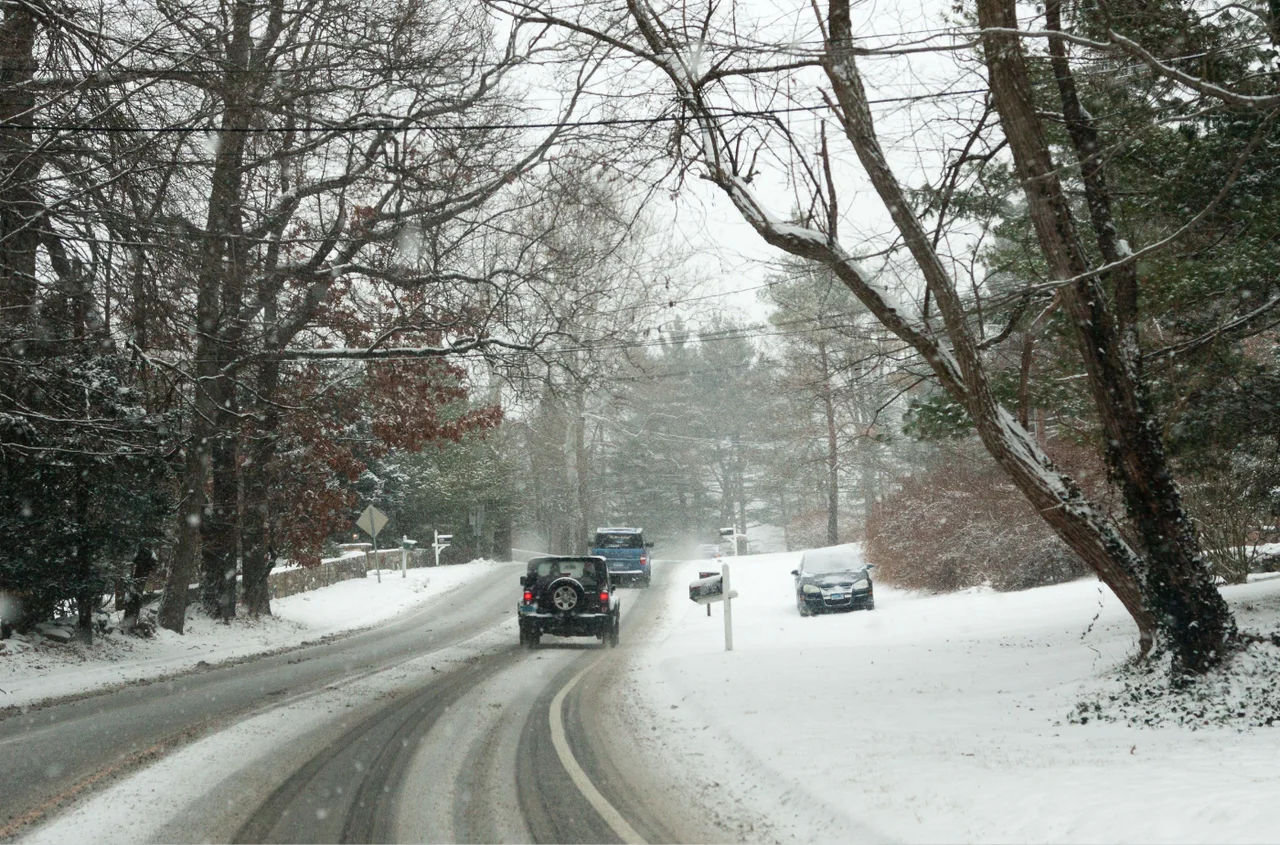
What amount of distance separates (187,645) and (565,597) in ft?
22.3

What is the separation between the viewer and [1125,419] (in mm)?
8961

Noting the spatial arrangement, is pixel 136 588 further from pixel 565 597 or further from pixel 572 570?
pixel 572 570

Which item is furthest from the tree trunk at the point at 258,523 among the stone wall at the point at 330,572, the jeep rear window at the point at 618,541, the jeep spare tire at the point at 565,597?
the jeep rear window at the point at 618,541

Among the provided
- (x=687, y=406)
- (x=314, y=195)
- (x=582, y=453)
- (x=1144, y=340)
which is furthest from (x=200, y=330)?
(x=687, y=406)

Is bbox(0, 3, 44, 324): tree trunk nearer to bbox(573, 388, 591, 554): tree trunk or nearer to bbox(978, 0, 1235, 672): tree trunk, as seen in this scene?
bbox(978, 0, 1235, 672): tree trunk

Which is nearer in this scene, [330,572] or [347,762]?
[347,762]

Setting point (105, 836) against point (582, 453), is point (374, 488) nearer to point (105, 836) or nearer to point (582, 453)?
point (582, 453)

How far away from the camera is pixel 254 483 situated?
2217cm

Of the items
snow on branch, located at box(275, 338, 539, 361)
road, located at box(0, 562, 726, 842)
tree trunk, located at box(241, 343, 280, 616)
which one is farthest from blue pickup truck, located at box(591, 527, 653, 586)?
road, located at box(0, 562, 726, 842)

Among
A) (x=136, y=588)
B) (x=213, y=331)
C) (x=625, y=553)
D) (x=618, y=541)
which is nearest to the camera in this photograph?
(x=213, y=331)

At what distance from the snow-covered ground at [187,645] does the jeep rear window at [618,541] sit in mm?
6661

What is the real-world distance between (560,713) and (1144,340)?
7932mm

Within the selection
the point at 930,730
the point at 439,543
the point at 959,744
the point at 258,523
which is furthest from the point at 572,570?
the point at 439,543

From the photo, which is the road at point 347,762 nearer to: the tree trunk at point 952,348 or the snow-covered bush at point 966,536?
the tree trunk at point 952,348
